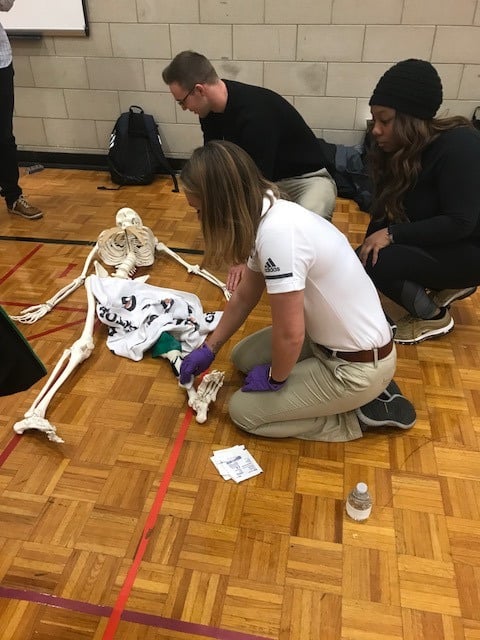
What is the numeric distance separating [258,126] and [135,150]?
188cm

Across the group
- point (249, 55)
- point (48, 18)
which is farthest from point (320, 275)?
point (48, 18)

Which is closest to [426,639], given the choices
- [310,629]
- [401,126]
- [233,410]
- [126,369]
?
[310,629]

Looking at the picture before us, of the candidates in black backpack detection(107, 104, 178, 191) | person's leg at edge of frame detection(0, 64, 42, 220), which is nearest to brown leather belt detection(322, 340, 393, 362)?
person's leg at edge of frame detection(0, 64, 42, 220)

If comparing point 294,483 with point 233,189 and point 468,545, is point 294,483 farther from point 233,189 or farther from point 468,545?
point 233,189

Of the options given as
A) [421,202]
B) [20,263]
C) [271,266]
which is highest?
[271,266]

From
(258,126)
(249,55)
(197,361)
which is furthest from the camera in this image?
(249,55)

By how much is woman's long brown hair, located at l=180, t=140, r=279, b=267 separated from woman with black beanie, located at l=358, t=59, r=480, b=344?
752 millimetres

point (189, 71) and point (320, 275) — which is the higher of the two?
point (189, 71)

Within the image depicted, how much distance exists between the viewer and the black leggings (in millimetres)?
2096

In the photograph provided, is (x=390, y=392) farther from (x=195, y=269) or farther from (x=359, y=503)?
(x=195, y=269)

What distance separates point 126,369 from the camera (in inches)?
82.5

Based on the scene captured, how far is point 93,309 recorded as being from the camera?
2.29 m

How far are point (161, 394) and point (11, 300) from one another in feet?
3.43

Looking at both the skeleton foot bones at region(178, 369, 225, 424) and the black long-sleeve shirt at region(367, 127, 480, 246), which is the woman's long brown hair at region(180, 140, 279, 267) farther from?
the black long-sleeve shirt at region(367, 127, 480, 246)
